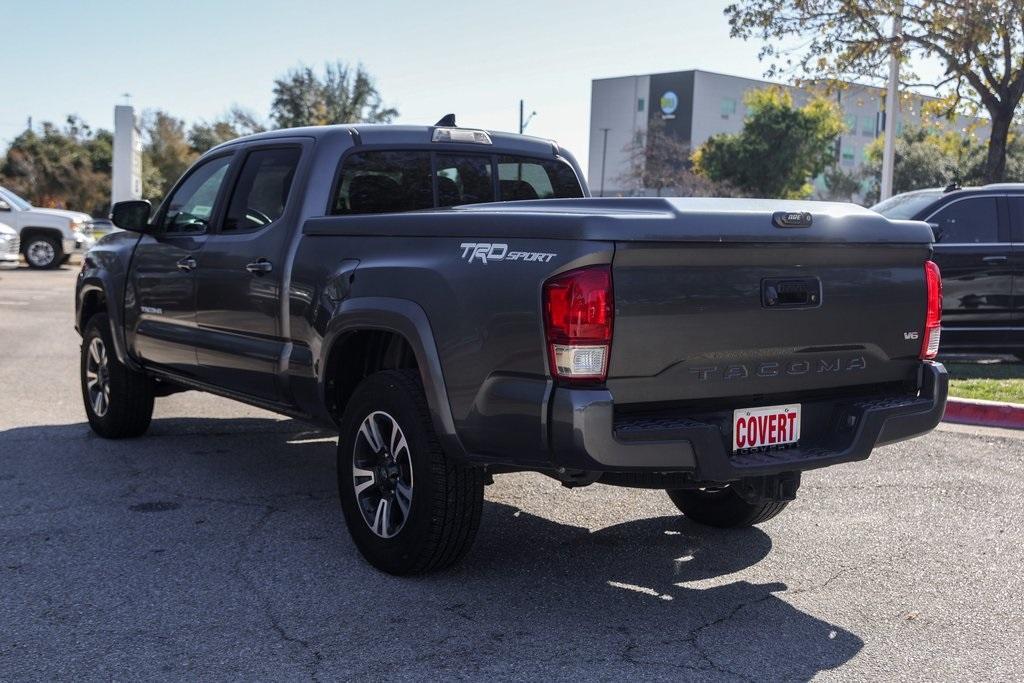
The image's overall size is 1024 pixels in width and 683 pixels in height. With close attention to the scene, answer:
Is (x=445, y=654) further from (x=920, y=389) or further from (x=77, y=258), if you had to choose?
(x=77, y=258)

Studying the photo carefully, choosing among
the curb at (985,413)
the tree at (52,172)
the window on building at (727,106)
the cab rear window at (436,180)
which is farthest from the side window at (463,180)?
the window on building at (727,106)

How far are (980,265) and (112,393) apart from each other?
8.13 m

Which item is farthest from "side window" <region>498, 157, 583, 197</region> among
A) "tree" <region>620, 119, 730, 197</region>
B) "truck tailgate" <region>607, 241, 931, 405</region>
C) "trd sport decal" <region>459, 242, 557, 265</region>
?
"tree" <region>620, 119, 730, 197</region>

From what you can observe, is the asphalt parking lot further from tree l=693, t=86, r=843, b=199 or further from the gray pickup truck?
tree l=693, t=86, r=843, b=199

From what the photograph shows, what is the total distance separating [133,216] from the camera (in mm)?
7016

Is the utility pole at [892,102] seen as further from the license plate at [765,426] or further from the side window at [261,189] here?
the license plate at [765,426]

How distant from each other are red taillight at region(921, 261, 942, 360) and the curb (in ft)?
14.0

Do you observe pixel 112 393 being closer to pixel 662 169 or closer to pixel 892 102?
pixel 892 102

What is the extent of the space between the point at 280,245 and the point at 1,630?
226 centimetres

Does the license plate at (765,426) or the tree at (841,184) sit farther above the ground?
the tree at (841,184)

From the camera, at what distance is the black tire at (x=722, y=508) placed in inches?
210

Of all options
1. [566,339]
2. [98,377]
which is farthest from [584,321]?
[98,377]

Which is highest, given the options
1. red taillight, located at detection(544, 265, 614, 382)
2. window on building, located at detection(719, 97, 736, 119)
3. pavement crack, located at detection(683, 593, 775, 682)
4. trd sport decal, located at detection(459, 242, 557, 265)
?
window on building, located at detection(719, 97, 736, 119)

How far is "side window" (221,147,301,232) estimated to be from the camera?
230 inches
